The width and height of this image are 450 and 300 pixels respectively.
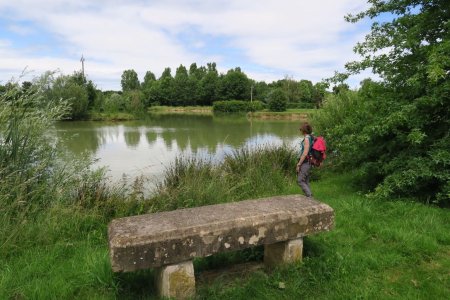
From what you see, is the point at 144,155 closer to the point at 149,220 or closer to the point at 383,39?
the point at 383,39

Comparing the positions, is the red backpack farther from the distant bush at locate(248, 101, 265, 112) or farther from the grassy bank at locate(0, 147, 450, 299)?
the distant bush at locate(248, 101, 265, 112)

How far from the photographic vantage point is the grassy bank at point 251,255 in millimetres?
2906

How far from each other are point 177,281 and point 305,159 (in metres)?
3.70

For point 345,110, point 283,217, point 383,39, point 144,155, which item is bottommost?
point 144,155

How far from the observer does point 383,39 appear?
5.86 metres

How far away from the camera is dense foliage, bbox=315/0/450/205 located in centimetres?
492

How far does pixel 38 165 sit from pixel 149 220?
332 centimetres

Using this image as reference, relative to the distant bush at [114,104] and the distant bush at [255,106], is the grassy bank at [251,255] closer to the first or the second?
the distant bush at [114,104]

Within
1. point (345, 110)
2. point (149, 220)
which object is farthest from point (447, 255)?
point (345, 110)

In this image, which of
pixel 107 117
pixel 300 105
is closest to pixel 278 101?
pixel 300 105

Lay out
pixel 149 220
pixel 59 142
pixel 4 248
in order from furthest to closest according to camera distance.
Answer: pixel 59 142 → pixel 4 248 → pixel 149 220

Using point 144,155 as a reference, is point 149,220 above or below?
above

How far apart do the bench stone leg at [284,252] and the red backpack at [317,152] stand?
2671mm

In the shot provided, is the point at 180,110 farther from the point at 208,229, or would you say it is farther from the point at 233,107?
the point at 208,229
